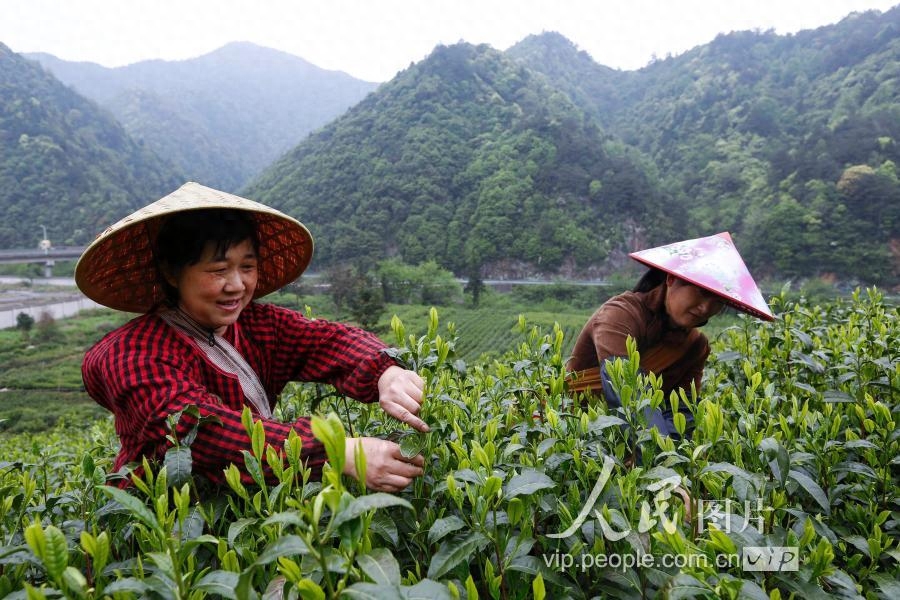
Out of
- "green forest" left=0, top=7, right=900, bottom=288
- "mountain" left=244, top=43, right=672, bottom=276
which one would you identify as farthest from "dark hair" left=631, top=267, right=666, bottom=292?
"mountain" left=244, top=43, right=672, bottom=276

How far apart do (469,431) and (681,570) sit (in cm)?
58

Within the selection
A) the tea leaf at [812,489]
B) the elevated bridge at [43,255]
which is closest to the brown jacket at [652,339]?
the tea leaf at [812,489]

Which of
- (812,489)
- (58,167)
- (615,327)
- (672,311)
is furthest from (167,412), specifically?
(58,167)

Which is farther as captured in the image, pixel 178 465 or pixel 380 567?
pixel 178 465

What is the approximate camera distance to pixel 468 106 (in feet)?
216

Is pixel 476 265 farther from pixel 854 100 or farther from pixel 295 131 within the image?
pixel 295 131

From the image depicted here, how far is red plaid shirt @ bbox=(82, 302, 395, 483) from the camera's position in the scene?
989 millimetres

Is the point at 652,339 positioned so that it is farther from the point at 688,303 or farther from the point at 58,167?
the point at 58,167

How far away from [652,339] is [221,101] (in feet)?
476

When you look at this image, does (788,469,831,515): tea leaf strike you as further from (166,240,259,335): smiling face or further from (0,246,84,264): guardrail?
(0,246,84,264): guardrail

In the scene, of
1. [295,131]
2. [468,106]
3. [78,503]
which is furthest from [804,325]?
[295,131]

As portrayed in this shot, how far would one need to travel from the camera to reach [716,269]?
1.85 m

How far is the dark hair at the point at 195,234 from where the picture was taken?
1.35 m

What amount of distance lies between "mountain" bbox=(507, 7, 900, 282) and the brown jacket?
4149cm
